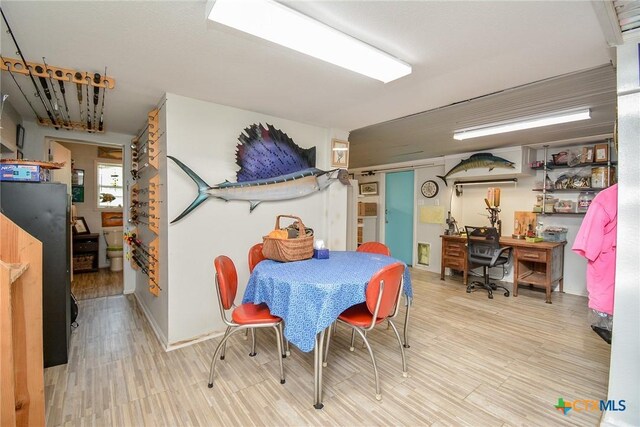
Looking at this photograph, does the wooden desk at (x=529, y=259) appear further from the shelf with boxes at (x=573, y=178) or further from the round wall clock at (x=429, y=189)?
the round wall clock at (x=429, y=189)

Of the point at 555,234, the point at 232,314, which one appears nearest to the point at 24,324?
the point at 232,314

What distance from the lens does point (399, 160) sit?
19.7 feet

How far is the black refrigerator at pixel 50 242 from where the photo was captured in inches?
84.7

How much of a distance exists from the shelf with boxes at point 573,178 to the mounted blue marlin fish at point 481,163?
47 centimetres

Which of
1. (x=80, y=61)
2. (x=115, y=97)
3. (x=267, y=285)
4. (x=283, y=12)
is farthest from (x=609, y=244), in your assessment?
(x=115, y=97)

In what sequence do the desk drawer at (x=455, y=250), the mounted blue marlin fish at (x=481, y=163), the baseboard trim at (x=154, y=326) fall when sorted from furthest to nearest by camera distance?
1. the desk drawer at (x=455, y=250)
2. the mounted blue marlin fish at (x=481, y=163)
3. the baseboard trim at (x=154, y=326)

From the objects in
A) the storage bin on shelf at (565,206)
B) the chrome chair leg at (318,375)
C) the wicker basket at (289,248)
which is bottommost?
the chrome chair leg at (318,375)

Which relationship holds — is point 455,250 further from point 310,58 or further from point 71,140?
point 71,140

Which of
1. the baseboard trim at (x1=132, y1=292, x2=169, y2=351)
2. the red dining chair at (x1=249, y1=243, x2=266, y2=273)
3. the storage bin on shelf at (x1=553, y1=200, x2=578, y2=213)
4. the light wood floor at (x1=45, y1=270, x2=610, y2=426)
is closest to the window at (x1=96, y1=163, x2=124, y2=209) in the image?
the baseboard trim at (x1=132, y1=292, x2=169, y2=351)

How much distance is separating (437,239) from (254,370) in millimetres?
4498

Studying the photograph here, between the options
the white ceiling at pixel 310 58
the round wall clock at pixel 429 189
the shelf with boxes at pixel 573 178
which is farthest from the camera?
the round wall clock at pixel 429 189

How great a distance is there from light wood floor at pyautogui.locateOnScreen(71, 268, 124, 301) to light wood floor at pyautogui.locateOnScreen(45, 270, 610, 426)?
1024 millimetres

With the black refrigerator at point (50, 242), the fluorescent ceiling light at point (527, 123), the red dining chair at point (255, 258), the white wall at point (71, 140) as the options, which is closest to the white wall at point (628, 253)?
the fluorescent ceiling light at point (527, 123)

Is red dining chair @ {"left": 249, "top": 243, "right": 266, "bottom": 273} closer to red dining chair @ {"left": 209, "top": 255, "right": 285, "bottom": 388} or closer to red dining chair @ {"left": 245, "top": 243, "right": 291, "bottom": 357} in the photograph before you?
red dining chair @ {"left": 245, "top": 243, "right": 291, "bottom": 357}
